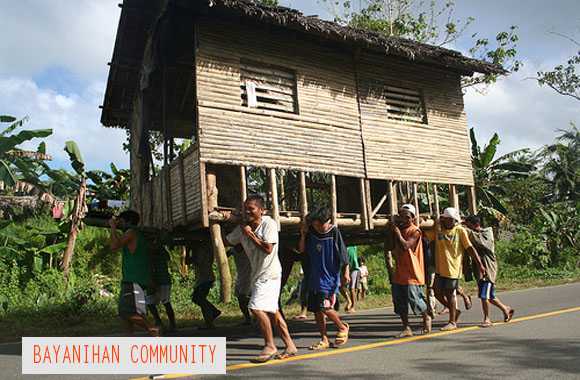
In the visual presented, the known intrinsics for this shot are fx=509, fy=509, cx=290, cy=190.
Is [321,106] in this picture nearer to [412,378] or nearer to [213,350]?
[213,350]

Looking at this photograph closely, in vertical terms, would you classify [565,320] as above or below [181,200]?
below

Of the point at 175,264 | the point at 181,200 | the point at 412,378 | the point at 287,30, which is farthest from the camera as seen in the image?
the point at 175,264

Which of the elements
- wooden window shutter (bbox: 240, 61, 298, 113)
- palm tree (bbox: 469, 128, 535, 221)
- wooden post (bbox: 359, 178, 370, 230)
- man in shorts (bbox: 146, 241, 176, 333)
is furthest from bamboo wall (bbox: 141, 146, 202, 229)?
palm tree (bbox: 469, 128, 535, 221)

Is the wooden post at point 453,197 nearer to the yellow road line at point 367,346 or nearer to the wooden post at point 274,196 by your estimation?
the yellow road line at point 367,346

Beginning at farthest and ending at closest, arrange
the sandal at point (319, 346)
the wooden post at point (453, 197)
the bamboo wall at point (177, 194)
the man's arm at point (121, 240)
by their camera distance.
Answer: the wooden post at point (453, 197), the bamboo wall at point (177, 194), the sandal at point (319, 346), the man's arm at point (121, 240)

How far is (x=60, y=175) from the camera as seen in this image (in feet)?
48.5

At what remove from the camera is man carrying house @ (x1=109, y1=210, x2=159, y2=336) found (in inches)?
204

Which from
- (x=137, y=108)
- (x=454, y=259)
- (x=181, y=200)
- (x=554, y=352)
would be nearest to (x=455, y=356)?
(x=554, y=352)

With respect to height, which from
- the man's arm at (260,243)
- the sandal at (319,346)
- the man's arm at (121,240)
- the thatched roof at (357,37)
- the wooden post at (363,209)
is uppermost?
the thatched roof at (357,37)

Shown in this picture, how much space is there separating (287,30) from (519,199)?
735 inches

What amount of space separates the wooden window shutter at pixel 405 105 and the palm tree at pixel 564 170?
26953 mm

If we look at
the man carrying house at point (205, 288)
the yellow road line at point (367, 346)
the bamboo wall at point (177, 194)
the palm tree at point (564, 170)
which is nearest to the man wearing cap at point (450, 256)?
the yellow road line at point (367, 346)

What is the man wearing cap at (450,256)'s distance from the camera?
270 inches

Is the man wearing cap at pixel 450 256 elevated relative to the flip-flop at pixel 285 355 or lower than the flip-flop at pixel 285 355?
elevated
